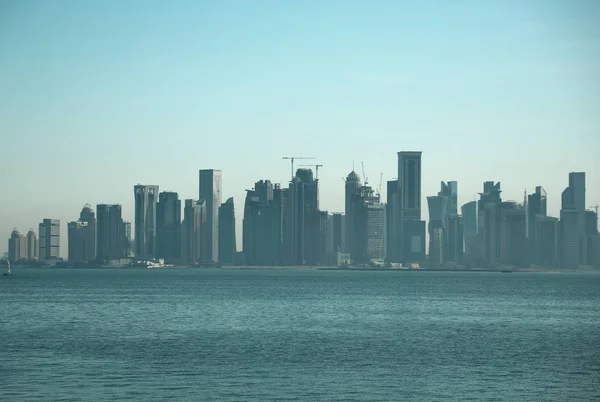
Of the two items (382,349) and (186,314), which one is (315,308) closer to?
(186,314)

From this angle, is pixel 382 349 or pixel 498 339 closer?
pixel 382 349

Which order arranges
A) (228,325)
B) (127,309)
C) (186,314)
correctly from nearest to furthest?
1. (228,325)
2. (186,314)
3. (127,309)

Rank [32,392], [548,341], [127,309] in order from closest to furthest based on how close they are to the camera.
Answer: [32,392] < [548,341] < [127,309]

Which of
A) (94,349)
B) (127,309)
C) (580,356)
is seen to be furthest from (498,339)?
(127,309)

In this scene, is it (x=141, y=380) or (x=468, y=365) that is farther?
(x=468, y=365)

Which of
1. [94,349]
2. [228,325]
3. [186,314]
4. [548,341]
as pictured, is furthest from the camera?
[186,314]

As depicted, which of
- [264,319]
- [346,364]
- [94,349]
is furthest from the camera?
[264,319]

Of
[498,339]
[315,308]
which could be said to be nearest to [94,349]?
[498,339]

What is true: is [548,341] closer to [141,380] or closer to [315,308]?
[141,380]

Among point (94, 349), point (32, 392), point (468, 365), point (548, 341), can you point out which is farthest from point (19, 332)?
point (548, 341)
